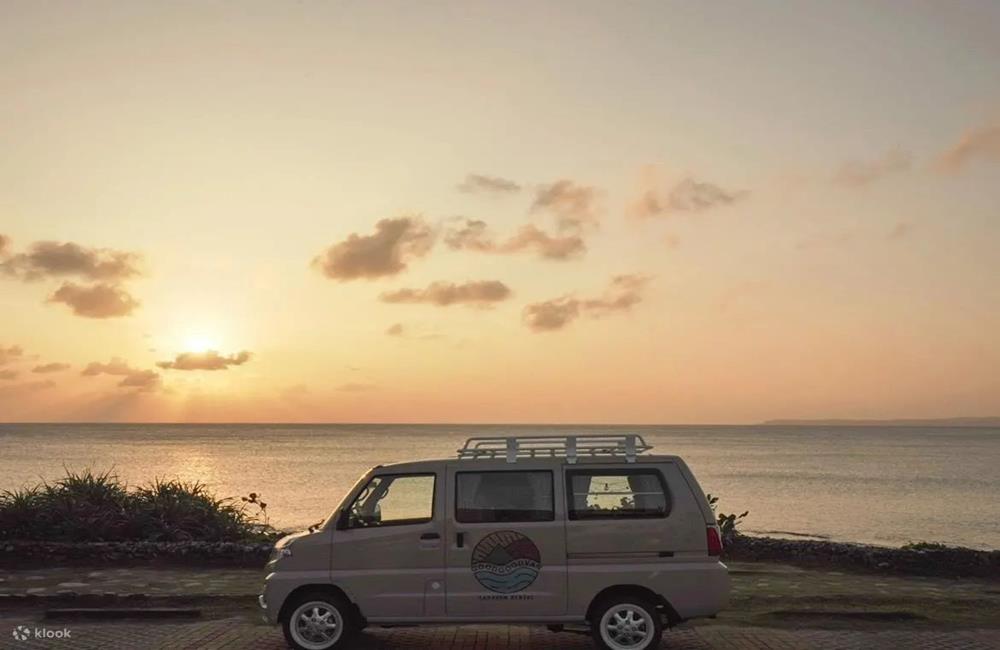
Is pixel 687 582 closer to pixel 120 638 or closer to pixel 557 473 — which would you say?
pixel 557 473

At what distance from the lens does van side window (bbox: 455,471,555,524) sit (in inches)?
447

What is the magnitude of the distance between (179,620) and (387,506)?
4.34 metres

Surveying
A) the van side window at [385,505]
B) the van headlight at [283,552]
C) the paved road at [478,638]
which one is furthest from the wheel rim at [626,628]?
the van headlight at [283,552]

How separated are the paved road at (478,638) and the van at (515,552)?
0.80m

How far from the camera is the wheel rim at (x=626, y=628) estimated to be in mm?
11000

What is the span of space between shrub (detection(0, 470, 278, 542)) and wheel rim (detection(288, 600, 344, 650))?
32.3ft

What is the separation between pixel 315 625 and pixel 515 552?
8.08 feet

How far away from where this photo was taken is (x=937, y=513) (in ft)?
194

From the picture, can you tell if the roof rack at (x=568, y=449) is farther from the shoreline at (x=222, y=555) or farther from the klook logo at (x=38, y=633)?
the shoreline at (x=222, y=555)

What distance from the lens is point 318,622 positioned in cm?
1134

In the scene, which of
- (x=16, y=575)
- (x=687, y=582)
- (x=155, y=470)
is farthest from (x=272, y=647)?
(x=155, y=470)

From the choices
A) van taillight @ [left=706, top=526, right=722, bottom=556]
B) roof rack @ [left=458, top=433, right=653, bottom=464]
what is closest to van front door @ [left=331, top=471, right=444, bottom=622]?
roof rack @ [left=458, top=433, right=653, bottom=464]

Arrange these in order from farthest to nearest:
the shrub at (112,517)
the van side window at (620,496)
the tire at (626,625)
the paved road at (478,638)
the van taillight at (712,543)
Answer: the shrub at (112,517) → the paved road at (478,638) → the van side window at (620,496) → the van taillight at (712,543) → the tire at (626,625)

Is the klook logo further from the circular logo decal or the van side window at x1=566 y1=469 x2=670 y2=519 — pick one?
the van side window at x1=566 y1=469 x2=670 y2=519
